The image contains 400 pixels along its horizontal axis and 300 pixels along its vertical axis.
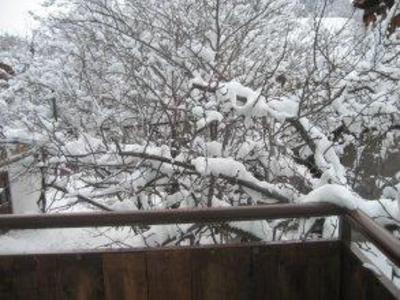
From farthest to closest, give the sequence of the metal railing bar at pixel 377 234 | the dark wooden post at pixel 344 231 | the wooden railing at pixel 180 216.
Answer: the dark wooden post at pixel 344 231
the wooden railing at pixel 180 216
the metal railing bar at pixel 377 234

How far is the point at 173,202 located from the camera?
386cm

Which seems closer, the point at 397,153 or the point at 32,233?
Result: the point at 32,233

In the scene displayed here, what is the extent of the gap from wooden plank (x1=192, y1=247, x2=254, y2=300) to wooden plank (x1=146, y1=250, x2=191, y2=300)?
0.04 meters

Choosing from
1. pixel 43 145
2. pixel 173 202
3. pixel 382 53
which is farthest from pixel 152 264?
pixel 382 53

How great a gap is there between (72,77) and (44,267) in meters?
5.78

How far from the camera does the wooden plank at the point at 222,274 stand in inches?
96.7

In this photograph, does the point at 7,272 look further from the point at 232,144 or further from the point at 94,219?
the point at 232,144

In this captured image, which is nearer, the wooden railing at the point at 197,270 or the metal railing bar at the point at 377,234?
the metal railing bar at the point at 377,234

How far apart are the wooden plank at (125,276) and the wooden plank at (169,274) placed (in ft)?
0.12

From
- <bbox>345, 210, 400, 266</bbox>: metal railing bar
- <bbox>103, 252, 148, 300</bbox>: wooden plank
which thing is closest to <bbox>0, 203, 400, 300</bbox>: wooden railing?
<bbox>103, 252, 148, 300</bbox>: wooden plank

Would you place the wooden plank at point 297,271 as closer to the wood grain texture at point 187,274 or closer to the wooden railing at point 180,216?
the wood grain texture at point 187,274

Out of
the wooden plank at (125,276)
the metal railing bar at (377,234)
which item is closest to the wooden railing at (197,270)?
the wooden plank at (125,276)

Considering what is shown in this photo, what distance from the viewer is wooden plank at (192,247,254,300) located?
8.06 ft

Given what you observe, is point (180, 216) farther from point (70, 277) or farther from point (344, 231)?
point (344, 231)
